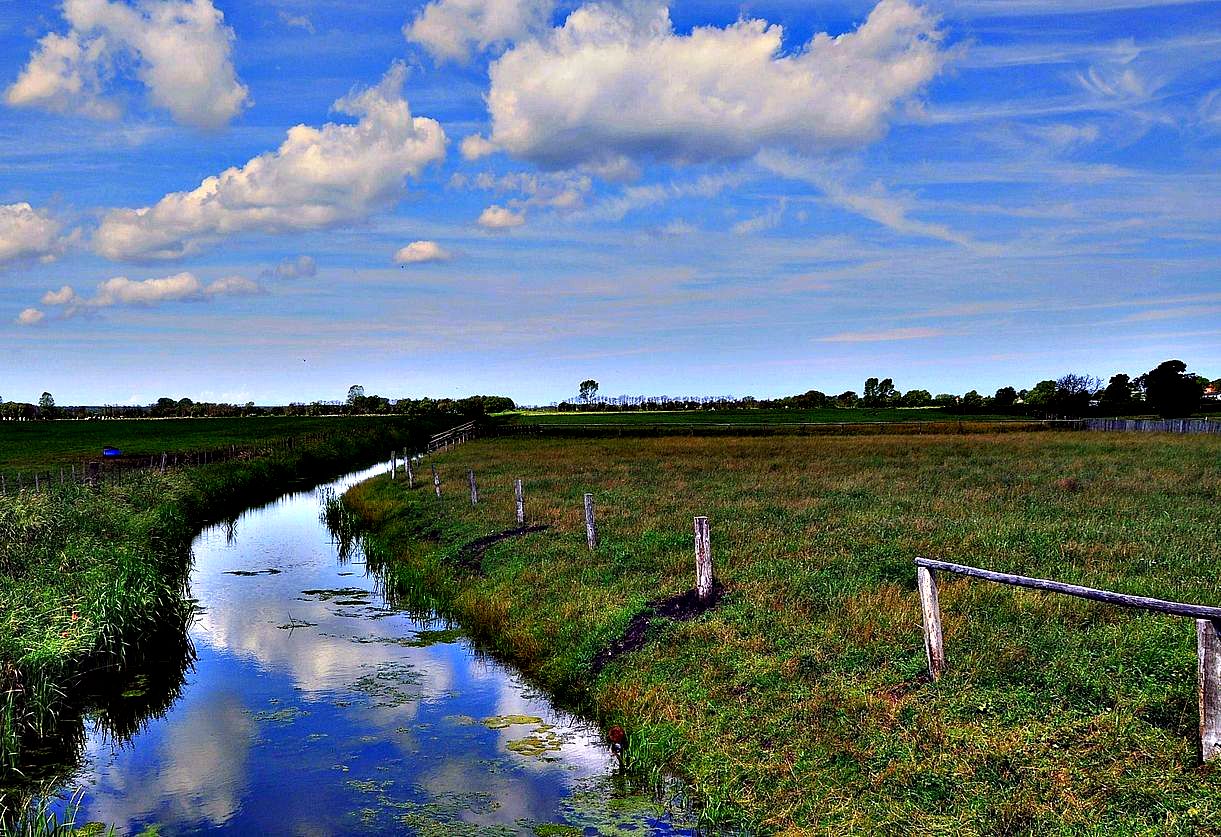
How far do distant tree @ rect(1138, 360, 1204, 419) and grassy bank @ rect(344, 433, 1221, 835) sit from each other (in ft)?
384

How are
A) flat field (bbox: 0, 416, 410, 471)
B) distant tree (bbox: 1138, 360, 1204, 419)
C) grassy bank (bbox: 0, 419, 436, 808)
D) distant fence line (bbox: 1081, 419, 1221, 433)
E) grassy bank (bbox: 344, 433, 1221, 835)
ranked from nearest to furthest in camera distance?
grassy bank (bbox: 344, 433, 1221, 835), grassy bank (bbox: 0, 419, 436, 808), flat field (bbox: 0, 416, 410, 471), distant fence line (bbox: 1081, 419, 1221, 433), distant tree (bbox: 1138, 360, 1204, 419)

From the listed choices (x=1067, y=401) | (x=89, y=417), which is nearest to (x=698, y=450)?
(x=1067, y=401)

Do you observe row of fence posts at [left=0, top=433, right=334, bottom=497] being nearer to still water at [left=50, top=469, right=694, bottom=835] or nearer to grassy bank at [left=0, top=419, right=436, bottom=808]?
grassy bank at [left=0, top=419, right=436, bottom=808]

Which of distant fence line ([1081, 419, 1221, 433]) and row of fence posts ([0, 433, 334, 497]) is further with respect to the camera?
distant fence line ([1081, 419, 1221, 433])

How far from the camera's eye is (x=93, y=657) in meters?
17.0

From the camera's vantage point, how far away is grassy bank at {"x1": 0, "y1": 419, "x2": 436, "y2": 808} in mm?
13680

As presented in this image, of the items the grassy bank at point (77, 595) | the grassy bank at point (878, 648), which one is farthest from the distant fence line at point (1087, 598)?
the grassy bank at point (77, 595)

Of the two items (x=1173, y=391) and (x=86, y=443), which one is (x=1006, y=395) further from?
(x=86, y=443)

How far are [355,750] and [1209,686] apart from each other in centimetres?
1094

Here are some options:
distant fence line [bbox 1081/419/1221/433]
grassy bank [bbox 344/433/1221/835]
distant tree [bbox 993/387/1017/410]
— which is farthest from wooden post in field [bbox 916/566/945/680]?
distant tree [bbox 993/387/1017/410]

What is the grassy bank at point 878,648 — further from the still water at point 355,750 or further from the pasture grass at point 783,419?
the pasture grass at point 783,419

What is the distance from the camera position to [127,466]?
50594 millimetres

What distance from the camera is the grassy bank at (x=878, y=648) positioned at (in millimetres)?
8875

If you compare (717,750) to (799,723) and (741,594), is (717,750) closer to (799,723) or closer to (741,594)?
(799,723)
